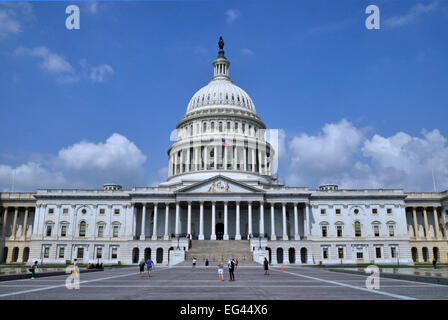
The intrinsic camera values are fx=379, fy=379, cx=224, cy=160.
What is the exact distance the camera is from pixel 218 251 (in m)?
69.9

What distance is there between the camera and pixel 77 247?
8231cm

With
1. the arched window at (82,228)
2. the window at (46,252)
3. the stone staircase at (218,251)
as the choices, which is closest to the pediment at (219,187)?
the stone staircase at (218,251)

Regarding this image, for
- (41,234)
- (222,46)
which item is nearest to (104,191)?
(41,234)

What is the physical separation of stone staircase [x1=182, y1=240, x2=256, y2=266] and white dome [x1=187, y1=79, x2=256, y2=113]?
44433mm

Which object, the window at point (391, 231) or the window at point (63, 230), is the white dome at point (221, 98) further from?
the window at point (391, 231)

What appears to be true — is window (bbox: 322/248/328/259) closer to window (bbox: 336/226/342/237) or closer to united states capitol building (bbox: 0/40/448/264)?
united states capitol building (bbox: 0/40/448/264)

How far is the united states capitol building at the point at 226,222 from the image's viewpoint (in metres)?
79.4

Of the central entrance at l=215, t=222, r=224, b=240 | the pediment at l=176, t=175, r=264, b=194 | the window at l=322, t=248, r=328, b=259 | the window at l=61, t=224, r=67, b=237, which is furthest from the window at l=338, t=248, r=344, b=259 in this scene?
the window at l=61, t=224, r=67, b=237

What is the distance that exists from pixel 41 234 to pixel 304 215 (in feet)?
189

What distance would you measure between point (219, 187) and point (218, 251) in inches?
590

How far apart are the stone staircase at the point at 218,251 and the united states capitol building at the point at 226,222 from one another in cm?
364

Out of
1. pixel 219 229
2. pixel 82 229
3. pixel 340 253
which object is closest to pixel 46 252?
pixel 82 229

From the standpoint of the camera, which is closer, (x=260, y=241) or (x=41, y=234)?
(x=260, y=241)

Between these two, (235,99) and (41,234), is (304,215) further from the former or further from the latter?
(41,234)
